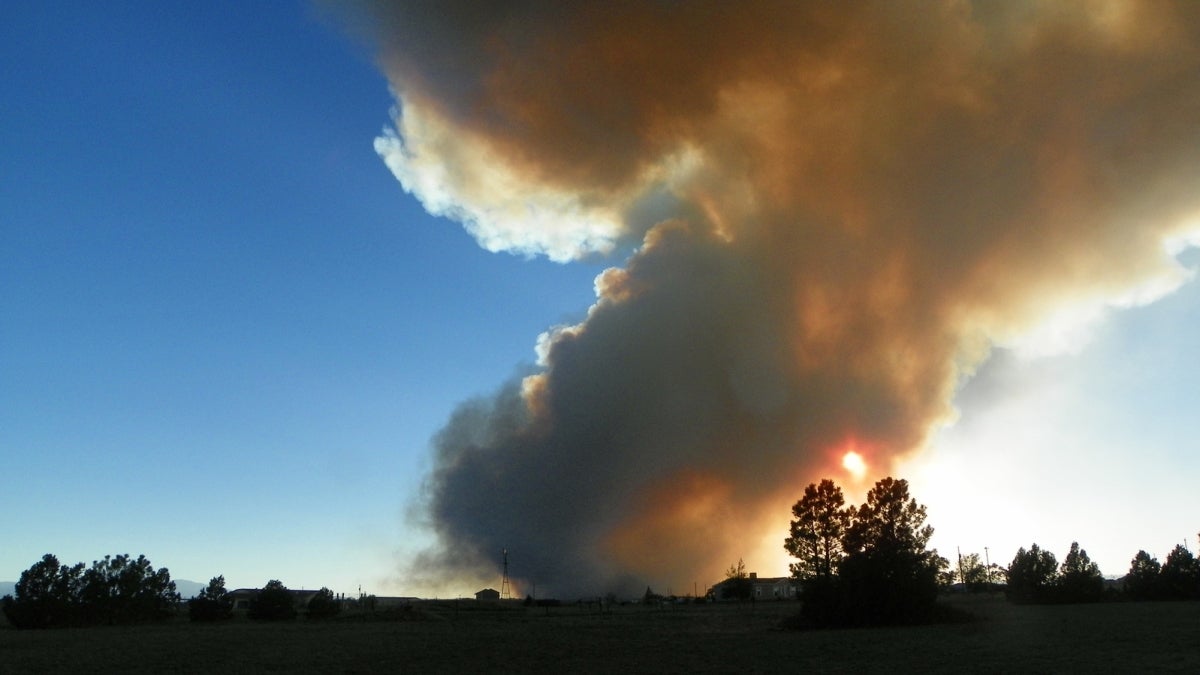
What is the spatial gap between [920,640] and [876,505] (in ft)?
109

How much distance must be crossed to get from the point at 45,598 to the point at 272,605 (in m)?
28.4

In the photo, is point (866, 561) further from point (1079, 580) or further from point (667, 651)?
point (1079, 580)

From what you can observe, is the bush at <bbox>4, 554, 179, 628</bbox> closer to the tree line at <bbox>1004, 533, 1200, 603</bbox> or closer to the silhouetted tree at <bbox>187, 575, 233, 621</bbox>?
the silhouetted tree at <bbox>187, 575, 233, 621</bbox>

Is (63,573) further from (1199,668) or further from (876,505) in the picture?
(1199,668)

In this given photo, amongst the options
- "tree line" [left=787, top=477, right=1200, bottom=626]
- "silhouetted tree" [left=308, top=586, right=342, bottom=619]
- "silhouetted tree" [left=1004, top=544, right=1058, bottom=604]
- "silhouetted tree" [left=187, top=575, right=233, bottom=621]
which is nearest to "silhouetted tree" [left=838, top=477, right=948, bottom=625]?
"tree line" [left=787, top=477, right=1200, bottom=626]

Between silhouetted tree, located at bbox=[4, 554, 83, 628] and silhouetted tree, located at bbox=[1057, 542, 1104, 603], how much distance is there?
453 feet

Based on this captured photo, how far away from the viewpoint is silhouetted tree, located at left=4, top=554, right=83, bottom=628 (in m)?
111

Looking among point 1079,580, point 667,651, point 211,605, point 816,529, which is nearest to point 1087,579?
point 1079,580

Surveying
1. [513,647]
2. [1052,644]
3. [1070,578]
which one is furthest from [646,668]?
[1070,578]

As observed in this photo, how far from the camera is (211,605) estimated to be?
123375 mm

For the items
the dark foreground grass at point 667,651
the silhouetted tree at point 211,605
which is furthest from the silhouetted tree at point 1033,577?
the silhouetted tree at point 211,605

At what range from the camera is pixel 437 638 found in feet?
230

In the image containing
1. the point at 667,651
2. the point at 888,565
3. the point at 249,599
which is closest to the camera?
the point at 667,651

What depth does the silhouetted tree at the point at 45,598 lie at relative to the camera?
11056 centimetres
